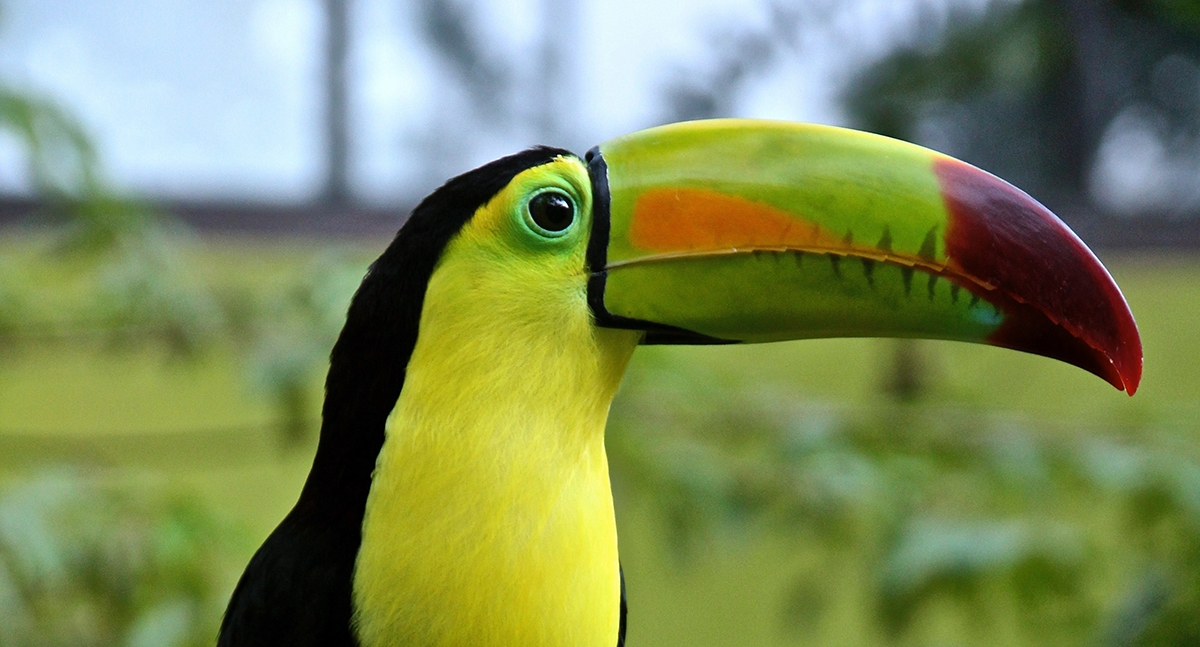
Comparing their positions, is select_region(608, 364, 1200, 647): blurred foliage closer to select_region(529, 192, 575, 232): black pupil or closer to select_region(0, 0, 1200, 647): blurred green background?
select_region(0, 0, 1200, 647): blurred green background

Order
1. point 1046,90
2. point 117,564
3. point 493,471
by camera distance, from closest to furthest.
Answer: point 493,471 → point 117,564 → point 1046,90

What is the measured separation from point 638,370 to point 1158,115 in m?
1.94

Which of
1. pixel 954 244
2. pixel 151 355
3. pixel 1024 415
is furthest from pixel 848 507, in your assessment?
pixel 151 355

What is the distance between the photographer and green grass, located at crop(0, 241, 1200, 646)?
2482mm

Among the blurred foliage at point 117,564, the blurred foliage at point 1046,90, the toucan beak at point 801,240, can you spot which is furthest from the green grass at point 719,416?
the toucan beak at point 801,240

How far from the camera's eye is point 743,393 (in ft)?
8.34

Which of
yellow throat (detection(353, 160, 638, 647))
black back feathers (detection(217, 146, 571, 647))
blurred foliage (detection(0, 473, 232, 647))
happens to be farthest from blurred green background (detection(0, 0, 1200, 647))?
yellow throat (detection(353, 160, 638, 647))

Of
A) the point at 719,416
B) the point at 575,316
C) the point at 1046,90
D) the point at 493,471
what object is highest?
the point at 1046,90

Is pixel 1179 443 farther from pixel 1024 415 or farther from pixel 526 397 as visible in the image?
pixel 526 397

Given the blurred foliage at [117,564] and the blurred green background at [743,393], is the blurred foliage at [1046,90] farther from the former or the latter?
the blurred foliage at [117,564]

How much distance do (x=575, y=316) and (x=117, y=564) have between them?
1.00 meters

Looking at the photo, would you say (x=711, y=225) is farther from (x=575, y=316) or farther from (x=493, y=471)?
(x=493, y=471)

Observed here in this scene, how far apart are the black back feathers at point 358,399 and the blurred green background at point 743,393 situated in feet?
2.08

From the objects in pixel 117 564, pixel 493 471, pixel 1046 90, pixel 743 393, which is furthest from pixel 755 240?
pixel 1046 90
